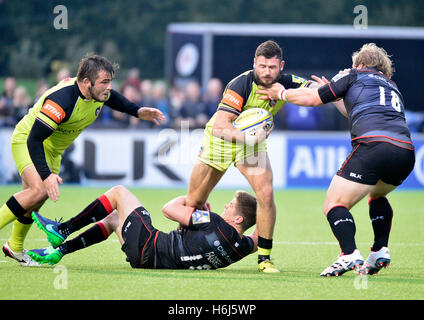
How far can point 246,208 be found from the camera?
22.9ft

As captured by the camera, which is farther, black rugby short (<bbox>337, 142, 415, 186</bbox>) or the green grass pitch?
Result: black rugby short (<bbox>337, 142, 415, 186</bbox>)

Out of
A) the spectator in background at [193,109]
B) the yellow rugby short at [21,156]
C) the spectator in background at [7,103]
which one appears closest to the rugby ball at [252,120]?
the yellow rugby short at [21,156]

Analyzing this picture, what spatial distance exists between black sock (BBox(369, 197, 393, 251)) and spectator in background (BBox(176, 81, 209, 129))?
10.4 metres

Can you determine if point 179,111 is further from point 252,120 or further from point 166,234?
point 166,234

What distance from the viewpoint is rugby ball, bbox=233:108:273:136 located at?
294 inches

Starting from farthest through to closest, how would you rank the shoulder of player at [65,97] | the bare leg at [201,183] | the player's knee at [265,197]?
the bare leg at [201,183] → the player's knee at [265,197] → the shoulder of player at [65,97]

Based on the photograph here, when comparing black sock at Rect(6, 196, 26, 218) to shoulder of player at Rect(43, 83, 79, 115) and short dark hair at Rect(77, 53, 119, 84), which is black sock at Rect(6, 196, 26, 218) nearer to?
shoulder of player at Rect(43, 83, 79, 115)

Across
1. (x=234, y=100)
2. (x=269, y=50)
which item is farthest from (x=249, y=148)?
(x=269, y=50)

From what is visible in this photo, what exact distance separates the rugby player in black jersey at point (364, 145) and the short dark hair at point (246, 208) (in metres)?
0.65

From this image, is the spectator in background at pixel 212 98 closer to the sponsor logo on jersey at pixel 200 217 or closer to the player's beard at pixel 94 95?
the player's beard at pixel 94 95

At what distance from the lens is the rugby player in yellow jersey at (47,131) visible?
7.09m

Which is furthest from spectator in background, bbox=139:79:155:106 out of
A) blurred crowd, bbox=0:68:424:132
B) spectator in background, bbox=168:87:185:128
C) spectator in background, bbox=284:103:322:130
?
spectator in background, bbox=284:103:322:130

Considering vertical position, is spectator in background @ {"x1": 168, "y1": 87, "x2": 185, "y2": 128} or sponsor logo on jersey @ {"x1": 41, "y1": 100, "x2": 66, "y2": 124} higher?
sponsor logo on jersey @ {"x1": 41, "y1": 100, "x2": 66, "y2": 124}
